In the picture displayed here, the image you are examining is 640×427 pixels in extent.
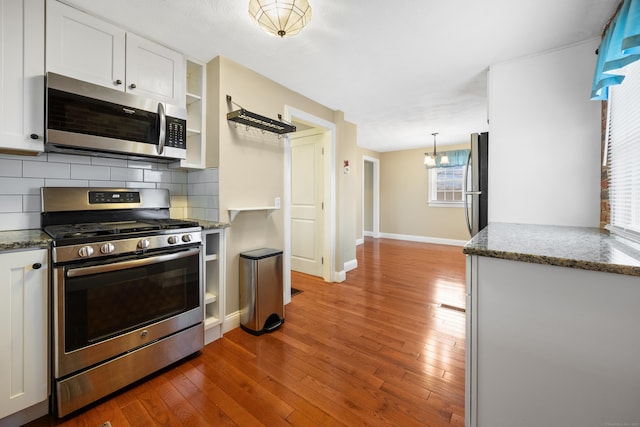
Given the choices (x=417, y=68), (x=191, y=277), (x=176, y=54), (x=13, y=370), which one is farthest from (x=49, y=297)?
(x=417, y=68)

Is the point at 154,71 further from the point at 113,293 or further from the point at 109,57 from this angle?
the point at 113,293

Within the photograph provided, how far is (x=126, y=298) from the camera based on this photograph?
1.57 meters

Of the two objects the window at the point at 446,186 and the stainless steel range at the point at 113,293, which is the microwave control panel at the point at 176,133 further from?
the window at the point at 446,186

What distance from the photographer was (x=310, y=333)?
2268mm

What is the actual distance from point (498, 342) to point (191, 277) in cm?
189

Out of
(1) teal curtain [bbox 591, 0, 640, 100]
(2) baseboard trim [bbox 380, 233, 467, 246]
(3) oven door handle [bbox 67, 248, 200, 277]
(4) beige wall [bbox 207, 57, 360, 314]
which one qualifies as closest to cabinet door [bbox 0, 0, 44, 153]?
(3) oven door handle [bbox 67, 248, 200, 277]

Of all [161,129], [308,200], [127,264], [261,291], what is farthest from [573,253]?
[308,200]

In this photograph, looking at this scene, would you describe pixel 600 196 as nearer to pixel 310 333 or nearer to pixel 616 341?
pixel 616 341

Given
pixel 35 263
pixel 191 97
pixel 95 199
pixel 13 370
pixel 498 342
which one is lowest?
pixel 13 370

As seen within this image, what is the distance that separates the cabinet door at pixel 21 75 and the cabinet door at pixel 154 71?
45cm

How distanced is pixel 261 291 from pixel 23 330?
1.39 m

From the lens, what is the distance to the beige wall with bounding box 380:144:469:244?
6262 mm

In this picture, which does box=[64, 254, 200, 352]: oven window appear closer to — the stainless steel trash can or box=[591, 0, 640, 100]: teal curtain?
the stainless steel trash can

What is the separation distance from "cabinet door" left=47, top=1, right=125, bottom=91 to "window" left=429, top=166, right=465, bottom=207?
6.26 m
